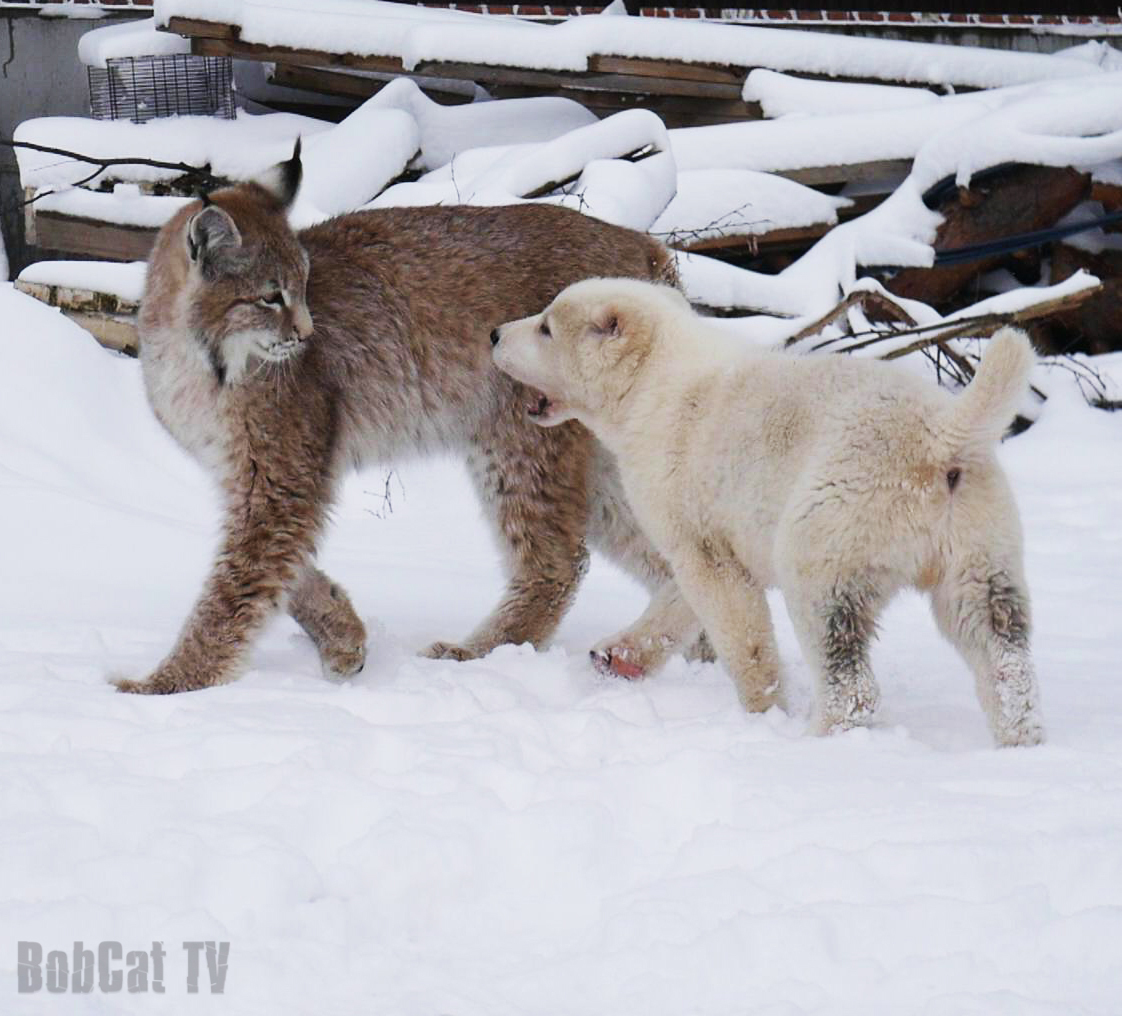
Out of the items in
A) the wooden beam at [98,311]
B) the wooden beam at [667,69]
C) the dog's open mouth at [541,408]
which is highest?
the dog's open mouth at [541,408]

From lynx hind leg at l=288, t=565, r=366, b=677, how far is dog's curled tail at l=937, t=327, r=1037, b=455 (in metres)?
2.25

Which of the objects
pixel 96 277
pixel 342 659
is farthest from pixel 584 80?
pixel 342 659

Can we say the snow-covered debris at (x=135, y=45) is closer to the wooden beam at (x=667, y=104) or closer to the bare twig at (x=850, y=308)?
the wooden beam at (x=667, y=104)

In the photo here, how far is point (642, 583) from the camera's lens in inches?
231

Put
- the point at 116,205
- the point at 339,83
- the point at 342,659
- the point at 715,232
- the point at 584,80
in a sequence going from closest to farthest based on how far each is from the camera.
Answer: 1. the point at 342,659
2. the point at 715,232
3. the point at 116,205
4. the point at 584,80
5. the point at 339,83

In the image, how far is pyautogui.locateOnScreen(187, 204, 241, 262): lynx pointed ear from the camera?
4852mm

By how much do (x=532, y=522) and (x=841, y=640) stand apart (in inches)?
72.3

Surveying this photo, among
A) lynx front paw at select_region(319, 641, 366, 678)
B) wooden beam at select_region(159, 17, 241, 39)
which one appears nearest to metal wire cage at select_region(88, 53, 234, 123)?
wooden beam at select_region(159, 17, 241, 39)

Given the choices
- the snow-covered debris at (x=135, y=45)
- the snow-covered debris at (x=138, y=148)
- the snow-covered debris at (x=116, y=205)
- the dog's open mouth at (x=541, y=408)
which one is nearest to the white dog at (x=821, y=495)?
the dog's open mouth at (x=541, y=408)

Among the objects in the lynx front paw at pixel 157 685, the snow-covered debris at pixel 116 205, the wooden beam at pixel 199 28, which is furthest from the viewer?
the wooden beam at pixel 199 28

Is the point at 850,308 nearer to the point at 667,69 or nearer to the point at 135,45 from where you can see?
the point at 667,69

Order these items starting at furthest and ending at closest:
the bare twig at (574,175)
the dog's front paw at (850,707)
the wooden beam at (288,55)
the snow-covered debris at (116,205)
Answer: the wooden beam at (288,55), the snow-covered debris at (116,205), the bare twig at (574,175), the dog's front paw at (850,707)

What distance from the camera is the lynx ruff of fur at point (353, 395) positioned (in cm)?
499

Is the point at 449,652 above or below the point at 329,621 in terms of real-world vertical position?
below
